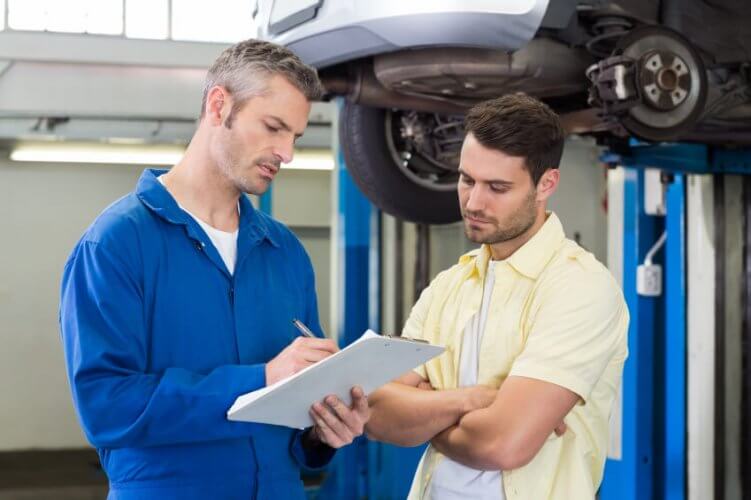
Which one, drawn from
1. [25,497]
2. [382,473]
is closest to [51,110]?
[25,497]

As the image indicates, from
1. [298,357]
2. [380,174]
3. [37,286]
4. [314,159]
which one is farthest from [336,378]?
[37,286]

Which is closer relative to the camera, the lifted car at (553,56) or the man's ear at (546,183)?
the man's ear at (546,183)

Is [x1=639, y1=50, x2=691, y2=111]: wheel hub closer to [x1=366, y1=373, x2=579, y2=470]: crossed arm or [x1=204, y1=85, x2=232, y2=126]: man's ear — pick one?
[x1=366, y1=373, x2=579, y2=470]: crossed arm

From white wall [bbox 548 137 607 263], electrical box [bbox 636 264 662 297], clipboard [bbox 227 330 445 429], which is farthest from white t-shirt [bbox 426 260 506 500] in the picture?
white wall [bbox 548 137 607 263]

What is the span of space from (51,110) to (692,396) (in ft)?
15.6

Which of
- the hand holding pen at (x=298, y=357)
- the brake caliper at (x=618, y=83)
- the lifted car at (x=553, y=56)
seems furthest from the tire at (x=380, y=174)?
the hand holding pen at (x=298, y=357)

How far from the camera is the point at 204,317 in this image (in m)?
1.56

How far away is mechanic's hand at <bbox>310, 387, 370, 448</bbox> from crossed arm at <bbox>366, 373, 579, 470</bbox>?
0.16 metres

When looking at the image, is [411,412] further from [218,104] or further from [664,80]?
[664,80]

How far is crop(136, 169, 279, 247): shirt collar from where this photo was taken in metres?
1.57

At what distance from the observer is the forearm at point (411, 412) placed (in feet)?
5.36

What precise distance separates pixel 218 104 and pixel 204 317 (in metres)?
0.34

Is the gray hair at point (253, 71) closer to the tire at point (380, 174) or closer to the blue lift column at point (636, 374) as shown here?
the tire at point (380, 174)

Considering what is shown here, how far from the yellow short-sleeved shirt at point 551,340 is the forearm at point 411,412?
0.21ft
